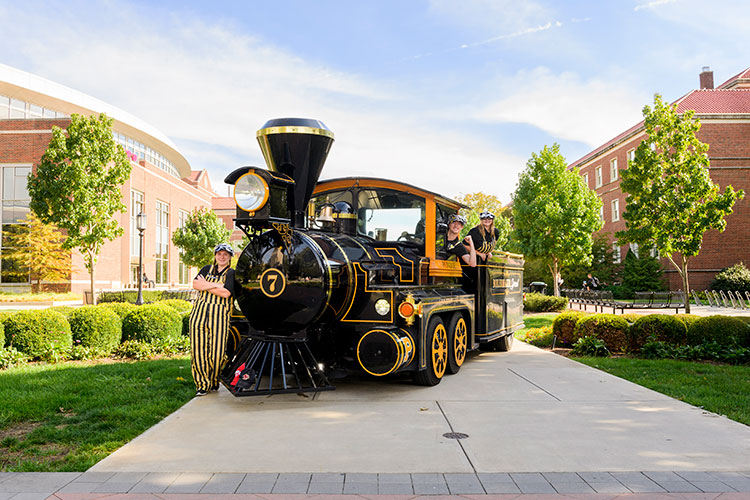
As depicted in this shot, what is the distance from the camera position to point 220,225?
128 feet

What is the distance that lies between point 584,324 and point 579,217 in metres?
18.0

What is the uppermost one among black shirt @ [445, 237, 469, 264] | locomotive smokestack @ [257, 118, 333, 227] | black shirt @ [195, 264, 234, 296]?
locomotive smokestack @ [257, 118, 333, 227]

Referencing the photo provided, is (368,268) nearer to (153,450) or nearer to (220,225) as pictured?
(153,450)

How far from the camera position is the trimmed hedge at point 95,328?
30.4 ft

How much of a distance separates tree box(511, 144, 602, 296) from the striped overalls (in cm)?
2254

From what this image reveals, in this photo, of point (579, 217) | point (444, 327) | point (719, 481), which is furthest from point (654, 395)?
point (579, 217)

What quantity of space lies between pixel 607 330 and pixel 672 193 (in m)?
11.3

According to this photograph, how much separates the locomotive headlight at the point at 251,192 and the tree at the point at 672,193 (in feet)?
55.8

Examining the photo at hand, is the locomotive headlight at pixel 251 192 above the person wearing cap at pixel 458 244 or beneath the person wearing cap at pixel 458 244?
above

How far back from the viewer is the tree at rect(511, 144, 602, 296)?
88.9 ft

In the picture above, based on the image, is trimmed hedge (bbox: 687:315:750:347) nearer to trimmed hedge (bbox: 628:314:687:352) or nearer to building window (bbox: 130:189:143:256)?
trimmed hedge (bbox: 628:314:687:352)

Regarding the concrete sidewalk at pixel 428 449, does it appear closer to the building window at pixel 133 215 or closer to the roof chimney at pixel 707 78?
the building window at pixel 133 215

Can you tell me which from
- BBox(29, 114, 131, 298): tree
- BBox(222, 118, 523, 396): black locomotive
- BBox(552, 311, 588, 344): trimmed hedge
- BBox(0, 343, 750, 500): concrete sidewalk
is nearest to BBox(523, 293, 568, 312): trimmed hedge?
BBox(552, 311, 588, 344): trimmed hedge

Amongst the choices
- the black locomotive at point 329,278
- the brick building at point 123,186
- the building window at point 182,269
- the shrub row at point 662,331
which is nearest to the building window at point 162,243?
the brick building at point 123,186
